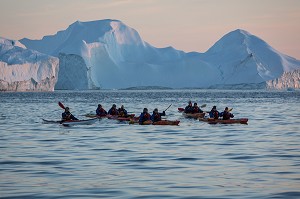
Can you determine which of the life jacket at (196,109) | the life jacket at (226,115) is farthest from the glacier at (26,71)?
the life jacket at (226,115)

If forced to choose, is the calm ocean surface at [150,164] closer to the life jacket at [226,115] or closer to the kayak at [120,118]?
the life jacket at [226,115]

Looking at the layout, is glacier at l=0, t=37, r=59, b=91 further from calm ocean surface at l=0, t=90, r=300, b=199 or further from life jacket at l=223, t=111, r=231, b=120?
calm ocean surface at l=0, t=90, r=300, b=199

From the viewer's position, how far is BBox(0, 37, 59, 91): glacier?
14812cm

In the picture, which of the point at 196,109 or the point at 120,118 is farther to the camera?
the point at 196,109

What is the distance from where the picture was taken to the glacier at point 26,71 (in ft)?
486

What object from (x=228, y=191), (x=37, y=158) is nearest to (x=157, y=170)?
(x=228, y=191)

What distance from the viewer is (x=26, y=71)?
151 metres

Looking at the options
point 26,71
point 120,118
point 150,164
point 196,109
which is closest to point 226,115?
point 120,118

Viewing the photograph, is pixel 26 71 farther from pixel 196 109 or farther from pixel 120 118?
pixel 120 118

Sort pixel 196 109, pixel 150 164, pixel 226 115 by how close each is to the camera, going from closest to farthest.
→ pixel 150 164 → pixel 226 115 → pixel 196 109

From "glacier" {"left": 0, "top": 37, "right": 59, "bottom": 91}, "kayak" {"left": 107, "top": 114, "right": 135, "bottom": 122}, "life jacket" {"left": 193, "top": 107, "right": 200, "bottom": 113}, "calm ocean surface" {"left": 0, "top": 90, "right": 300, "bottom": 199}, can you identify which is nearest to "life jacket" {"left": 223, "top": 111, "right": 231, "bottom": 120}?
"calm ocean surface" {"left": 0, "top": 90, "right": 300, "bottom": 199}

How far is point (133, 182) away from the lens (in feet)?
49.1

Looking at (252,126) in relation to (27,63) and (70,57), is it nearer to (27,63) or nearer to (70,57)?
(27,63)

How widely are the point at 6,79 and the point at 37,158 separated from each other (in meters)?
132
